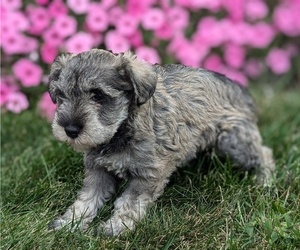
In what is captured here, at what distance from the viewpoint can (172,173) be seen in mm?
4863

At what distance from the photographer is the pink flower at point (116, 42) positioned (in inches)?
265

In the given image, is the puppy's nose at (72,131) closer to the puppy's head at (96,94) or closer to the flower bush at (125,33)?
the puppy's head at (96,94)

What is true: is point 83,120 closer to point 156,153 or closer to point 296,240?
point 156,153

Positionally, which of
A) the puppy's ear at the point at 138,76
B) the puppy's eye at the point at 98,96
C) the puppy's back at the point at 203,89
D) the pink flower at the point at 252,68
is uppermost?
the puppy's ear at the point at 138,76

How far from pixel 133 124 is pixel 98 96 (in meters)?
0.32

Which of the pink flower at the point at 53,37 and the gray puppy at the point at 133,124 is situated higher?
the gray puppy at the point at 133,124

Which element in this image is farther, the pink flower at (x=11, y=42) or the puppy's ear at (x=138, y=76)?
the pink flower at (x=11, y=42)

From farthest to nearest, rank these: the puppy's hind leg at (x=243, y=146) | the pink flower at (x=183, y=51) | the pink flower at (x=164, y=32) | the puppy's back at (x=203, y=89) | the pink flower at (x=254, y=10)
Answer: the pink flower at (x=254, y=10) < the pink flower at (x=183, y=51) < the pink flower at (x=164, y=32) < the puppy's hind leg at (x=243, y=146) < the puppy's back at (x=203, y=89)

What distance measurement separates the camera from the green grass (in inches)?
165

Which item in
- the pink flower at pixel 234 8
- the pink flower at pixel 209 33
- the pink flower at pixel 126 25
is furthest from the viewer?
the pink flower at pixel 234 8

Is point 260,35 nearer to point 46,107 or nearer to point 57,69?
point 46,107

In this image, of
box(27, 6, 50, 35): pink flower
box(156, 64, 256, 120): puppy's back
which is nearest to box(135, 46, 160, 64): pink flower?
box(27, 6, 50, 35): pink flower

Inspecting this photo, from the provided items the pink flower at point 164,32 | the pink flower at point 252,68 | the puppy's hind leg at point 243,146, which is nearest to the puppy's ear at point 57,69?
the puppy's hind leg at point 243,146

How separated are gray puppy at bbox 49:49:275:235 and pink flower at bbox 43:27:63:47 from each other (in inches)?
83.5
